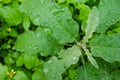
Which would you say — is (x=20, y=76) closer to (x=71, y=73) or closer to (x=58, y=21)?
(x=71, y=73)

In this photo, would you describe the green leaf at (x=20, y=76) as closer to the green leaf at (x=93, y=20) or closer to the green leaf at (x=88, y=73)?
the green leaf at (x=88, y=73)

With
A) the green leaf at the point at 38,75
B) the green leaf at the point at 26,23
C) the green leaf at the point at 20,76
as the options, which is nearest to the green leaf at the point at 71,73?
the green leaf at the point at 38,75

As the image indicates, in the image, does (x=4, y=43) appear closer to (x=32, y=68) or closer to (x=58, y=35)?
(x=32, y=68)

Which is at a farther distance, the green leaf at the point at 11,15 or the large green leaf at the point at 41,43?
the green leaf at the point at 11,15

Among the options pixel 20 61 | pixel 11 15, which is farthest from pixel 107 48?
pixel 11 15

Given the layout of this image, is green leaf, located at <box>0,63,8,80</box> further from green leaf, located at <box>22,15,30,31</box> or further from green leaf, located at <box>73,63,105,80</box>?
green leaf, located at <box>73,63,105,80</box>

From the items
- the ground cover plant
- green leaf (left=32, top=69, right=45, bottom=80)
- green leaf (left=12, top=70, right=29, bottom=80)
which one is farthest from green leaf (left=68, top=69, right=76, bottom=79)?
green leaf (left=12, top=70, right=29, bottom=80)

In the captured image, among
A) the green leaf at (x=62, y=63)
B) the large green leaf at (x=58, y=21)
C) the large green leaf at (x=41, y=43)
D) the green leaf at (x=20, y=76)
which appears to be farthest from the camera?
the green leaf at (x=20, y=76)

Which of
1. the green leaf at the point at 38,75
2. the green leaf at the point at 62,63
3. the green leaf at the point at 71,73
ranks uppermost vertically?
the green leaf at the point at 62,63
